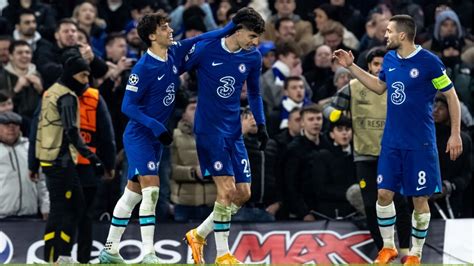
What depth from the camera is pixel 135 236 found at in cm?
1845

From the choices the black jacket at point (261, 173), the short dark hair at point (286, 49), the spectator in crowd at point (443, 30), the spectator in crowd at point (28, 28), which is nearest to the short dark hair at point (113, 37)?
the spectator in crowd at point (28, 28)

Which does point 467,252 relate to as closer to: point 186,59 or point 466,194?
point 466,194

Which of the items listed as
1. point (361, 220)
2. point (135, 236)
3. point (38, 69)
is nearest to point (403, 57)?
point (361, 220)

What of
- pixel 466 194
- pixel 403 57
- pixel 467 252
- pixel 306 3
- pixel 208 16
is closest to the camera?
pixel 403 57

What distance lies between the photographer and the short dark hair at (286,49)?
21922 mm

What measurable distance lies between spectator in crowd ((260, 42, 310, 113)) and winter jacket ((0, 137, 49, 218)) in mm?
3925

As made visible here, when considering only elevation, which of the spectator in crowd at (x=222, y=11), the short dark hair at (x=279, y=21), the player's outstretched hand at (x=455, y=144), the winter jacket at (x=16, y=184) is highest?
the spectator in crowd at (x=222, y=11)

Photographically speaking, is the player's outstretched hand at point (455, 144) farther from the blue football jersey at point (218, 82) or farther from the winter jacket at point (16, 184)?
the winter jacket at point (16, 184)

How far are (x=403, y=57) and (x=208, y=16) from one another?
8194mm

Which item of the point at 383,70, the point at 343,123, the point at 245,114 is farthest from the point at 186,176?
the point at 383,70

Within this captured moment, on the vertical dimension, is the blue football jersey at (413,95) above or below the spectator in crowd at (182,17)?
below

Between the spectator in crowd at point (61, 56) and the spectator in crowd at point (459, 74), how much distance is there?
5177 mm

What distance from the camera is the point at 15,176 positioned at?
18.7 metres

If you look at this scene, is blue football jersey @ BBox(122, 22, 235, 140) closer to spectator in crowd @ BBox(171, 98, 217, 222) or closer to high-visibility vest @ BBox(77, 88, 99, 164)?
high-visibility vest @ BBox(77, 88, 99, 164)
